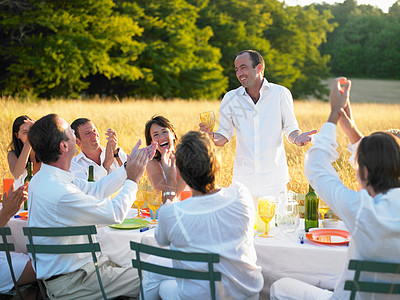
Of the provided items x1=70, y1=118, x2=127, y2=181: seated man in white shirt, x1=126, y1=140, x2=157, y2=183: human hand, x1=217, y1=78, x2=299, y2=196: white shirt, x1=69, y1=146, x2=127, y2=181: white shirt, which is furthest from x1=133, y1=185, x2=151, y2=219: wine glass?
x1=217, y1=78, x2=299, y2=196: white shirt

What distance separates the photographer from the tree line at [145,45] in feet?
60.1

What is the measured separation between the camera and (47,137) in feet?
8.07

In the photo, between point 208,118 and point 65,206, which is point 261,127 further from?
point 65,206

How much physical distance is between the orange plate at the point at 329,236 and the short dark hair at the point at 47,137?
4.73 ft

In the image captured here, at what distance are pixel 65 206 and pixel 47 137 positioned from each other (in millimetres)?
385

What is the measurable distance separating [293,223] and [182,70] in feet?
75.1

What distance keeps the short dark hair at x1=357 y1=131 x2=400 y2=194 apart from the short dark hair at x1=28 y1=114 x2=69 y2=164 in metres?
1.53

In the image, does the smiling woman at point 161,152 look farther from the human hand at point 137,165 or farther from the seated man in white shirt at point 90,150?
the human hand at point 137,165

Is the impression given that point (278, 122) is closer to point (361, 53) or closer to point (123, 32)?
point (123, 32)

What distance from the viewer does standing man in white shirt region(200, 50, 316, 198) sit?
3.98 metres

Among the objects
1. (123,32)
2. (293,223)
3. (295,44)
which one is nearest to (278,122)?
(293,223)

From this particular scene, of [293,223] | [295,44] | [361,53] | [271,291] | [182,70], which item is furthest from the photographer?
[361,53]

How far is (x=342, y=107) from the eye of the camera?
2.07 metres

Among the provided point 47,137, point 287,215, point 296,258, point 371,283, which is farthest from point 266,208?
point 47,137
